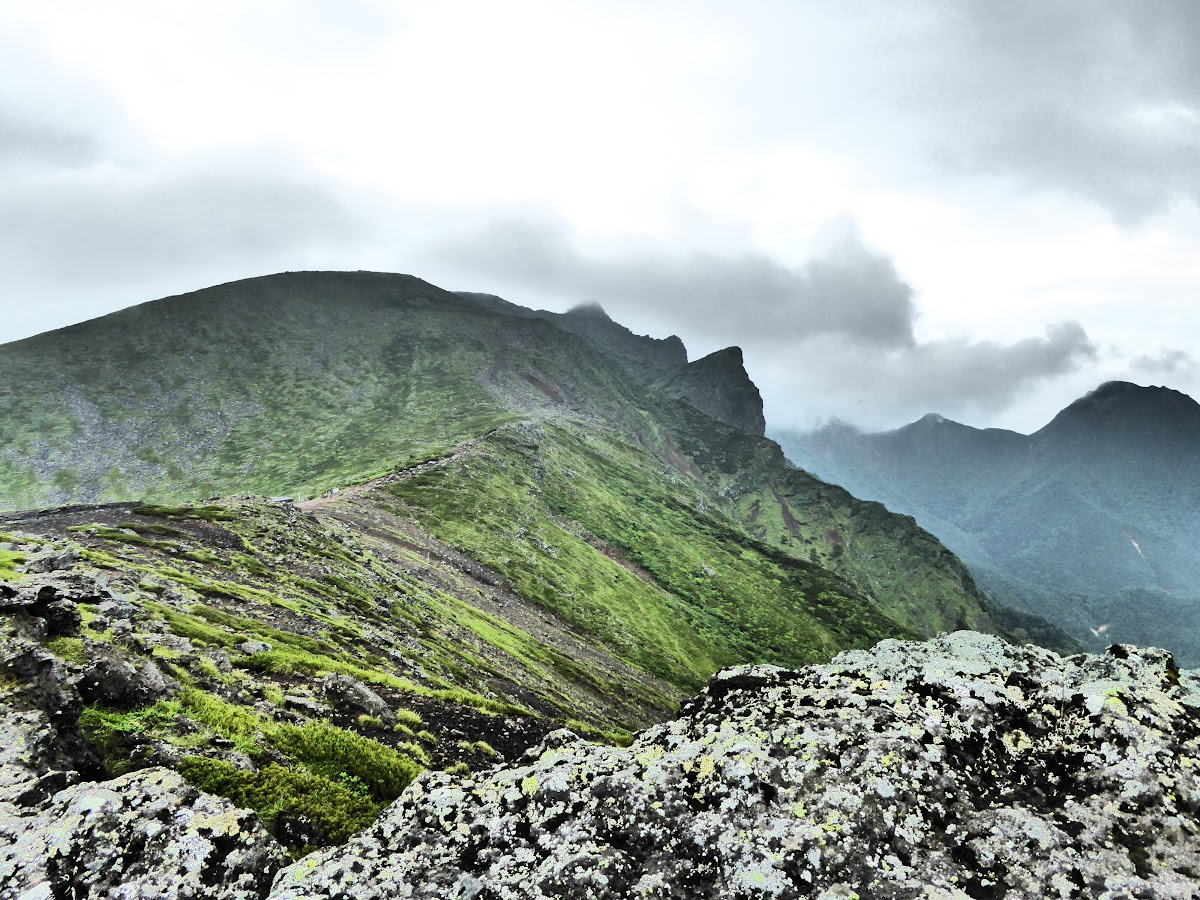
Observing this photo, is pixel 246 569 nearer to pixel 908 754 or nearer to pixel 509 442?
pixel 908 754

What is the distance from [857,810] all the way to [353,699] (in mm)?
19785

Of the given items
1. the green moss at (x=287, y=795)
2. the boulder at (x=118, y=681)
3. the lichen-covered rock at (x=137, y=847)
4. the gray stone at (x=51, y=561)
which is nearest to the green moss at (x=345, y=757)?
the green moss at (x=287, y=795)

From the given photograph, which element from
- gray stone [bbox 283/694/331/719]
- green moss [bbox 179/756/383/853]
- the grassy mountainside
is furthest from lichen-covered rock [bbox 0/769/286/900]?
gray stone [bbox 283/694/331/719]

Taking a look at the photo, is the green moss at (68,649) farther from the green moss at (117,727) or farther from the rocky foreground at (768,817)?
the rocky foreground at (768,817)

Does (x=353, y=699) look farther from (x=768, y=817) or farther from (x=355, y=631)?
(x=768, y=817)

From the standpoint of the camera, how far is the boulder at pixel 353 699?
2188 cm

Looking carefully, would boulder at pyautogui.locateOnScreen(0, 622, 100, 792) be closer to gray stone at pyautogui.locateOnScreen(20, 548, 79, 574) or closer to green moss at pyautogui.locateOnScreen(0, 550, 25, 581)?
green moss at pyautogui.locateOnScreen(0, 550, 25, 581)

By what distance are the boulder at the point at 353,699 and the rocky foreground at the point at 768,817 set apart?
→ 398 inches

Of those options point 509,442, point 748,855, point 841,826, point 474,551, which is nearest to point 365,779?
point 748,855

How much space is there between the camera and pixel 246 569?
3797 centimetres

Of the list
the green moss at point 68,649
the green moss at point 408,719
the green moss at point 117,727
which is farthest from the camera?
the green moss at point 408,719

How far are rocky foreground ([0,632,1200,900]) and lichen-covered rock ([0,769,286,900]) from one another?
0.03 meters

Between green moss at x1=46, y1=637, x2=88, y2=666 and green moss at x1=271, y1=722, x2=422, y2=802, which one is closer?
green moss at x1=46, y1=637, x2=88, y2=666

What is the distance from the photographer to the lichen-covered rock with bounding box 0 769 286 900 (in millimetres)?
9070
